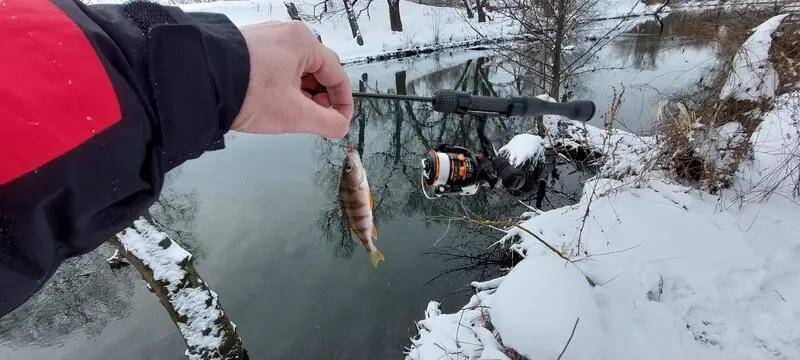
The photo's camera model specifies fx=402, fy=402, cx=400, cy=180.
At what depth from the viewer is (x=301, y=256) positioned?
7.25m

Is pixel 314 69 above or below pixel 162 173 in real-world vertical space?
above

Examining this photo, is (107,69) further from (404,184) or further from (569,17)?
(569,17)

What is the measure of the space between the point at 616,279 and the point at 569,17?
20.6 feet

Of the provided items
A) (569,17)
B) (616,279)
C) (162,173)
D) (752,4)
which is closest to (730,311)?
(616,279)

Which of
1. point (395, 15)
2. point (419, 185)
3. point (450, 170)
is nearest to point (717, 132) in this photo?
point (450, 170)

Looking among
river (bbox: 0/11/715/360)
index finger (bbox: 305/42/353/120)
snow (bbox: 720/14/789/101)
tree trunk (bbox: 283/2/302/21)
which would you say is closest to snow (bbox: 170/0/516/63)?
tree trunk (bbox: 283/2/302/21)

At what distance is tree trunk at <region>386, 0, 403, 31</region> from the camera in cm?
2350

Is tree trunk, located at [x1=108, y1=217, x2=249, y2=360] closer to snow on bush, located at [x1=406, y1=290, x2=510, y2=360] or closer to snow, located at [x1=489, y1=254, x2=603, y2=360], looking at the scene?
snow on bush, located at [x1=406, y1=290, x2=510, y2=360]

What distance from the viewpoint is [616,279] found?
4492 millimetres

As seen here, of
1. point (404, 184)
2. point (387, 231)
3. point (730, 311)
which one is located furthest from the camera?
point (404, 184)

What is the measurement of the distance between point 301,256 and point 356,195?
5.33 m

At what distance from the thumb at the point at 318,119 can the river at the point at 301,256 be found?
16.5 ft

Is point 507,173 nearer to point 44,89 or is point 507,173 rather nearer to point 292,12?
point 44,89

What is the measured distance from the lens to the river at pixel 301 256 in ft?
19.7
